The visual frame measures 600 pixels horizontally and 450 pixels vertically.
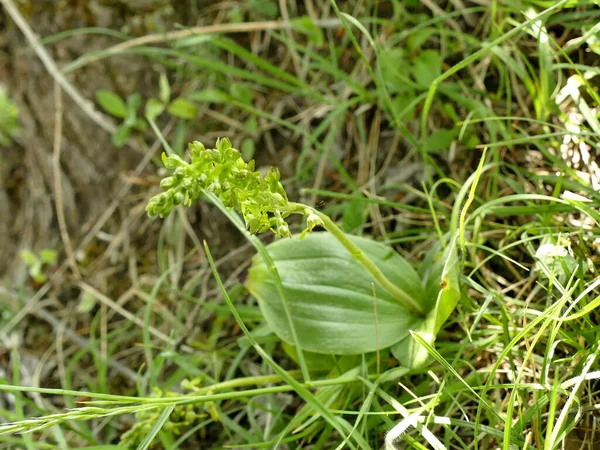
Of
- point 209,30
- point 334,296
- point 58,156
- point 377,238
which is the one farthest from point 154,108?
point 334,296

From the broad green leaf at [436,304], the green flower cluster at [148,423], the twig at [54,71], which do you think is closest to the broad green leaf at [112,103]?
the twig at [54,71]

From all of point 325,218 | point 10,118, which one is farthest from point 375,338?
point 10,118

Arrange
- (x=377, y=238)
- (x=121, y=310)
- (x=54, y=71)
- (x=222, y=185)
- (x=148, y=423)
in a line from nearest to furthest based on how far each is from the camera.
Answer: (x=222, y=185) → (x=148, y=423) → (x=377, y=238) → (x=121, y=310) → (x=54, y=71)

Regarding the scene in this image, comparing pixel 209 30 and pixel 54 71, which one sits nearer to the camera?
pixel 209 30

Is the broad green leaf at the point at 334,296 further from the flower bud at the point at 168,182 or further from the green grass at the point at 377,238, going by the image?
the flower bud at the point at 168,182

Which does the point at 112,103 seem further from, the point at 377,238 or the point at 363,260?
the point at 363,260

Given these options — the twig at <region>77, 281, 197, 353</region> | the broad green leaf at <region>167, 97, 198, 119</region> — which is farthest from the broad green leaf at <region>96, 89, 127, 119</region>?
the twig at <region>77, 281, 197, 353</region>

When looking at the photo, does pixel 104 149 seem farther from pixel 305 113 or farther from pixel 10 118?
pixel 305 113
